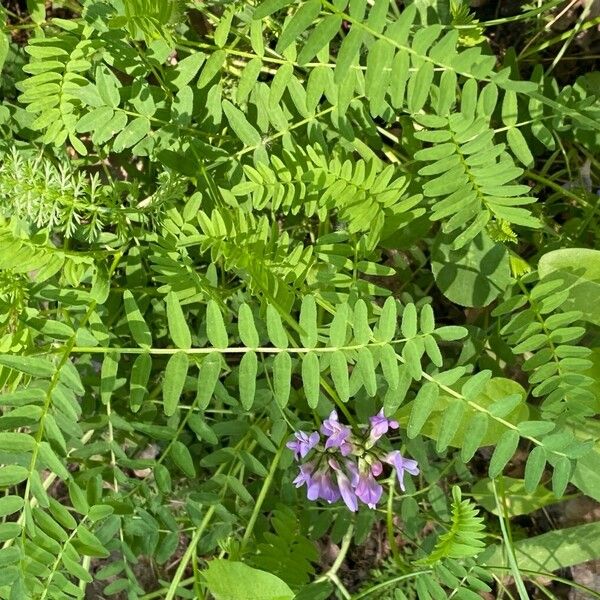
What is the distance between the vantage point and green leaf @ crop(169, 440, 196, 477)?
1.62 metres

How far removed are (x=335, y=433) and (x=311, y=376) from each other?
22 cm

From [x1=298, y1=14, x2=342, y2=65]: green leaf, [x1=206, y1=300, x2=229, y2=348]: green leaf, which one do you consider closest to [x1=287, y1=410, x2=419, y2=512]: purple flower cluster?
[x1=206, y1=300, x2=229, y2=348]: green leaf

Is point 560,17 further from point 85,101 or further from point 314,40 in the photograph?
point 85,101

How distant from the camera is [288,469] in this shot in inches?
72.6

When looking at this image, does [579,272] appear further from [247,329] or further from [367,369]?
[247,329]

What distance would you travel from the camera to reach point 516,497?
204 cm

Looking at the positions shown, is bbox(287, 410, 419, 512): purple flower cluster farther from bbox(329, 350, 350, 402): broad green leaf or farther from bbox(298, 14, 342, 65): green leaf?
bbox(298, 14, 342, 65): green leaf

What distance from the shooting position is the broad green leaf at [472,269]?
178cm

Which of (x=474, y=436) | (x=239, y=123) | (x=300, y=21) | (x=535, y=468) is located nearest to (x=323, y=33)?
(x=300, y=21)

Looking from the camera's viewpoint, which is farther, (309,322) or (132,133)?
(132,133)

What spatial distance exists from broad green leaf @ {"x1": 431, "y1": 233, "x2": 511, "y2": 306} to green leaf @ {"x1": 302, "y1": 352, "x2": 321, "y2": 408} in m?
0.55

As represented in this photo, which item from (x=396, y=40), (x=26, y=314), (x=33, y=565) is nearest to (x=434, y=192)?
(x=396, y=40)

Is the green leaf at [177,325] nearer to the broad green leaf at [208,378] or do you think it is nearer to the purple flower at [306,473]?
the broad green leaf at [208,378]

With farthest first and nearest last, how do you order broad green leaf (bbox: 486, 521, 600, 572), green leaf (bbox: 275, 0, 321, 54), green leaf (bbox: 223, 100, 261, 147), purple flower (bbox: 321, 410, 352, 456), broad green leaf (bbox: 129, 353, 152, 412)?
broad green leaf (bbox: 486, 521, 600, 572), green leaf (bbox: 223, 100, 261, 147), purple flower (bbox: 321, 410, 352, 456), broad green leaf (bbox: 129, 353, 152, 412), green leaf (bbox: 275, 0, 321, 54)
